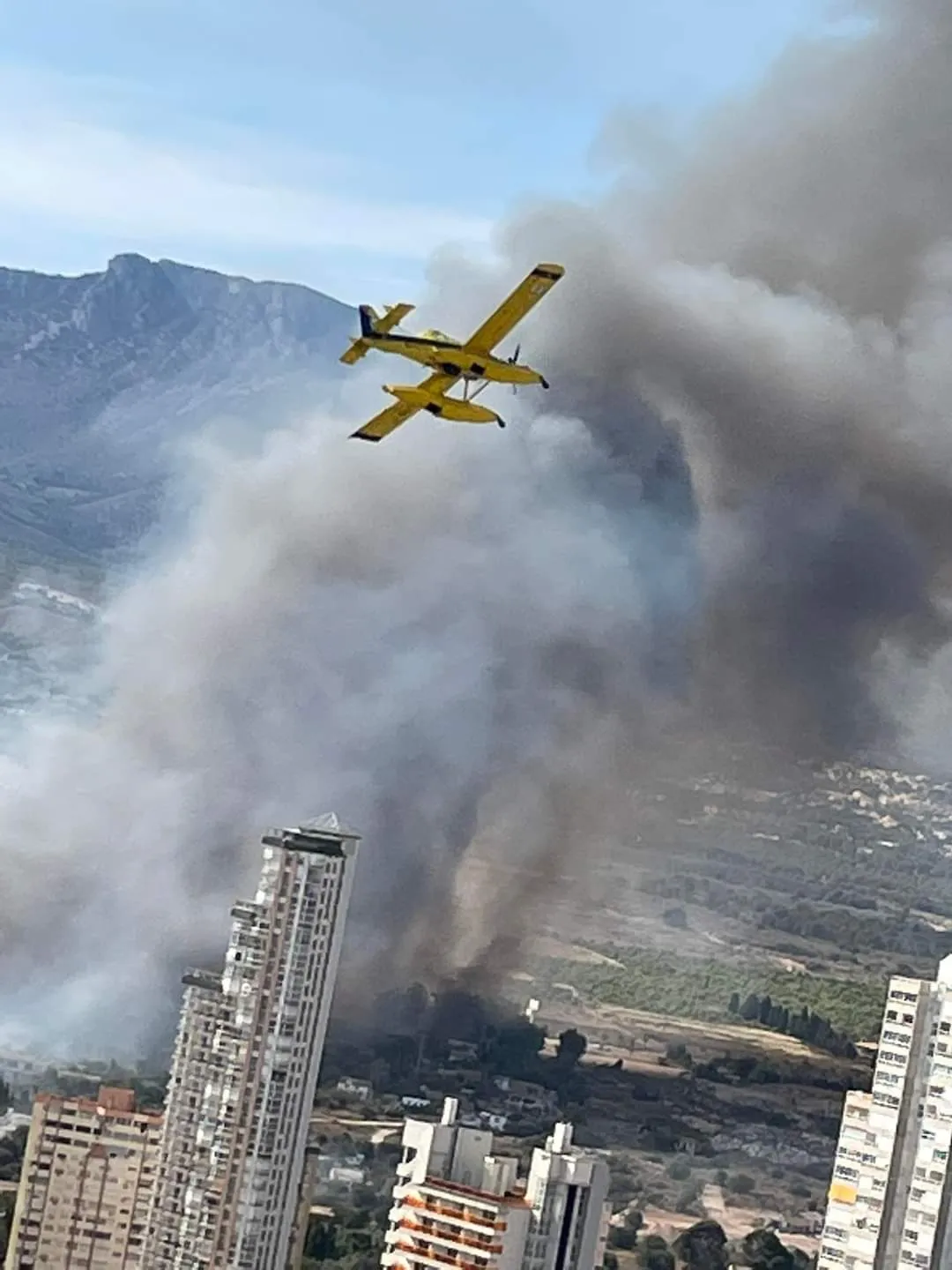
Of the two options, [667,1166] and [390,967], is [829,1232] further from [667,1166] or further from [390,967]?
[390,967]

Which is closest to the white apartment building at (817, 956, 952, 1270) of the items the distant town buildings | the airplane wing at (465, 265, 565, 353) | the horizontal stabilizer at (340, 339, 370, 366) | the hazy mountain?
the distant town buildings

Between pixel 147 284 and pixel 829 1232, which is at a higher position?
pixel 147 284

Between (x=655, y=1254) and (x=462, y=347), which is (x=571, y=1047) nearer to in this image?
(x=655, y=1254)

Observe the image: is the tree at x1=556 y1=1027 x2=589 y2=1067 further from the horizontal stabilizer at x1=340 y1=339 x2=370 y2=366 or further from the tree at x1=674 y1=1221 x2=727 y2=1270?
the horizontal stabilizer at x1=340 y1=339 x2=370 y2=366

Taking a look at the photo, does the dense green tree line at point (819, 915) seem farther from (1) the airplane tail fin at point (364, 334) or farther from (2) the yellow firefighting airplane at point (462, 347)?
(1) the airplane tail fin at point (364, 334)

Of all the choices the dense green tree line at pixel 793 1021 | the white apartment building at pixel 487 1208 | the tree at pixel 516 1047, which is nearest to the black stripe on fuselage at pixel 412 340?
the white apartment building at pixel 487 1208

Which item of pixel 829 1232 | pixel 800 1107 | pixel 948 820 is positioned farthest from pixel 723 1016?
pixel 829 1232

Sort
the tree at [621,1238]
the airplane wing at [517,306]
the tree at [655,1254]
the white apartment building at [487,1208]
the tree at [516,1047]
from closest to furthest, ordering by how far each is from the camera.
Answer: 1. the airplane wing at [517,306]
2. the white apartment building at [487,1208]
3. the tree at [621,1238]
4. the tree at [655,1254]
5. the tree at [516,1047]
